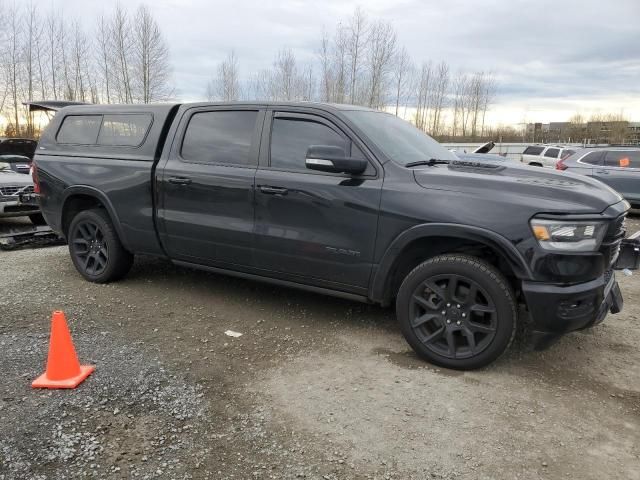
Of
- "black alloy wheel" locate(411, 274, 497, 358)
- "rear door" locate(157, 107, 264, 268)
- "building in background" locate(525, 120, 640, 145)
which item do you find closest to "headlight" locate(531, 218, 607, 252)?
"black alloy wheel" locate(411, 274, 497, 358)

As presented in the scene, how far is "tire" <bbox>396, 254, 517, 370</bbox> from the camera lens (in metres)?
3.34

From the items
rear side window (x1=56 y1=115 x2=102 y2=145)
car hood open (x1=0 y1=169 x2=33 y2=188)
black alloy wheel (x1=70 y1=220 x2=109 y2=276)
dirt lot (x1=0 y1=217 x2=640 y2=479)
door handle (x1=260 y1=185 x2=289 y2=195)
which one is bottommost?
dirt lot (x1=0 y1=217 x2=640 y2=479)

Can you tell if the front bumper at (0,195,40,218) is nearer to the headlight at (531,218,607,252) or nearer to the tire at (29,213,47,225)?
the tire at (29,213,47,225)

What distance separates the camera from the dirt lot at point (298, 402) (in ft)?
8.38

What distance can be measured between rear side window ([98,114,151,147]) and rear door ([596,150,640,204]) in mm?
10896

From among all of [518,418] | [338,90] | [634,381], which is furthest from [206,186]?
[338,90]

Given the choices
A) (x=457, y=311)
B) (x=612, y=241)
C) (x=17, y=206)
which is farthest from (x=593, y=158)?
(x=17, y=206)

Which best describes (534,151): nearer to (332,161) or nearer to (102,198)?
(102,198)

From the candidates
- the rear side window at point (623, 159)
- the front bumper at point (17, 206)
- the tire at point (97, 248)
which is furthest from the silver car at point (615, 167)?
the front bumper at point (17, 206)

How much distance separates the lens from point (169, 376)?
11.2ft

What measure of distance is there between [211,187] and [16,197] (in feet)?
15.8

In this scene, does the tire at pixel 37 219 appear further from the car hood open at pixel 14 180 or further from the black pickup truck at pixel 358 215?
the black pickup truck at pixel 358 215

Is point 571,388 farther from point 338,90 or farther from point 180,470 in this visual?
point 338,90

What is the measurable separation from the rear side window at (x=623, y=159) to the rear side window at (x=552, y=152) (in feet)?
40.3
